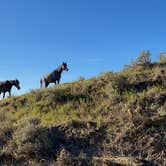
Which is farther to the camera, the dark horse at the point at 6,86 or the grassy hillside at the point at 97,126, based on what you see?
the dark horse at the point at 6,86

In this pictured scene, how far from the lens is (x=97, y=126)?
16.1 m

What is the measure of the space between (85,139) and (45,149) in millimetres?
1568

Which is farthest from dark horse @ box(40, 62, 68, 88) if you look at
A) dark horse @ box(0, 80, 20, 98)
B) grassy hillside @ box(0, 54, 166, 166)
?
grassy hillside @ box(0, 54, 166, 166)

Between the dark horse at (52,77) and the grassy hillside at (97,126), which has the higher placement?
the dark horse at (52,77)

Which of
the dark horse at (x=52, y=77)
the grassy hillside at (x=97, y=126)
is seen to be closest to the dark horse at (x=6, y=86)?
the dark horse at (x=52, y=77)

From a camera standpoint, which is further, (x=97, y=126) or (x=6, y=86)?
(x=6, y=86)

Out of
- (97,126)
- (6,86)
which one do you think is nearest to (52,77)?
(6,86)

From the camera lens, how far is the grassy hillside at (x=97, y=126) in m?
14.5

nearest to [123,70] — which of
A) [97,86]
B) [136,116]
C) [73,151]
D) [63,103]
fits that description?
[97,86]

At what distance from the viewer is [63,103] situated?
788 inches

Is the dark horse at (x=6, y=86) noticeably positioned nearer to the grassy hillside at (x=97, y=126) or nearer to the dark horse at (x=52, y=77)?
the dark horse at (x=52, y=77)

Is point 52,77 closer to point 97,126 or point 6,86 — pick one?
point 6,86

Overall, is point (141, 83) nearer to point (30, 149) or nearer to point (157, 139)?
point (157, 139)

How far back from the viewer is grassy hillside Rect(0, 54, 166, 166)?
14.5 metres
